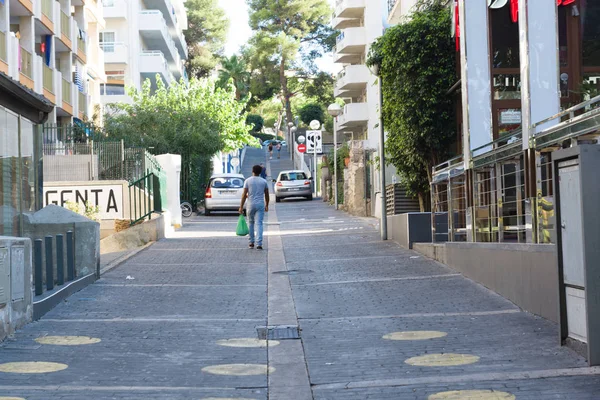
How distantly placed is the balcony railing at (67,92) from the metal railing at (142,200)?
11452 mm

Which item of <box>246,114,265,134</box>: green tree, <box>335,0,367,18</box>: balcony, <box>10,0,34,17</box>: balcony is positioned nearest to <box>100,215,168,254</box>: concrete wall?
<box>10,0,34,17</box>: balcony

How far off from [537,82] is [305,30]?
7354 cm

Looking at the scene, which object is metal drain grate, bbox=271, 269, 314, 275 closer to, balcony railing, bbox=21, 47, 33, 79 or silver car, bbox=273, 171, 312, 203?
balcony railing, bbox=21, 47, 33, 79

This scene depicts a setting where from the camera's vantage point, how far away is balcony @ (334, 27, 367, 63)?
59.5m

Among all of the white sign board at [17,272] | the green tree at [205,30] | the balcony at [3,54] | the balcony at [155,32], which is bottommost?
the white sign board at [17,272]

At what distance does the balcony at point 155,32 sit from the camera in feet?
187

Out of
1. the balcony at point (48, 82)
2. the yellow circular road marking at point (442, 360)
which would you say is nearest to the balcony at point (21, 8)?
the balcony at point (48, 82)

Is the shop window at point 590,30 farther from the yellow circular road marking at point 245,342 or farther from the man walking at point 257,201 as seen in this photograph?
the yellow circular road marking at point 245,342

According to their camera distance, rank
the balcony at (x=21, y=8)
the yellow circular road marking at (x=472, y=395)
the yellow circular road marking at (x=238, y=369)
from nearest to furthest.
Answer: the yellow circular road marking at (x=472, y=395) < the yellow circular road marking at (x=238, y=369) < the balcony at (x=21, y=8)

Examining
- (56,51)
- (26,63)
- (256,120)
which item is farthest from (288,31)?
(26,63)

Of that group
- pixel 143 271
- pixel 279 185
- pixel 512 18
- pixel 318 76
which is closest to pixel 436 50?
pixel 512 18

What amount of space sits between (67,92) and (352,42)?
28.2 meters

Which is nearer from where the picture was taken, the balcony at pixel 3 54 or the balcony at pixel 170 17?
the balcony at pixel 3 54

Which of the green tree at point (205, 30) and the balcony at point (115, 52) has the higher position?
the green tree at point (205, 30)
